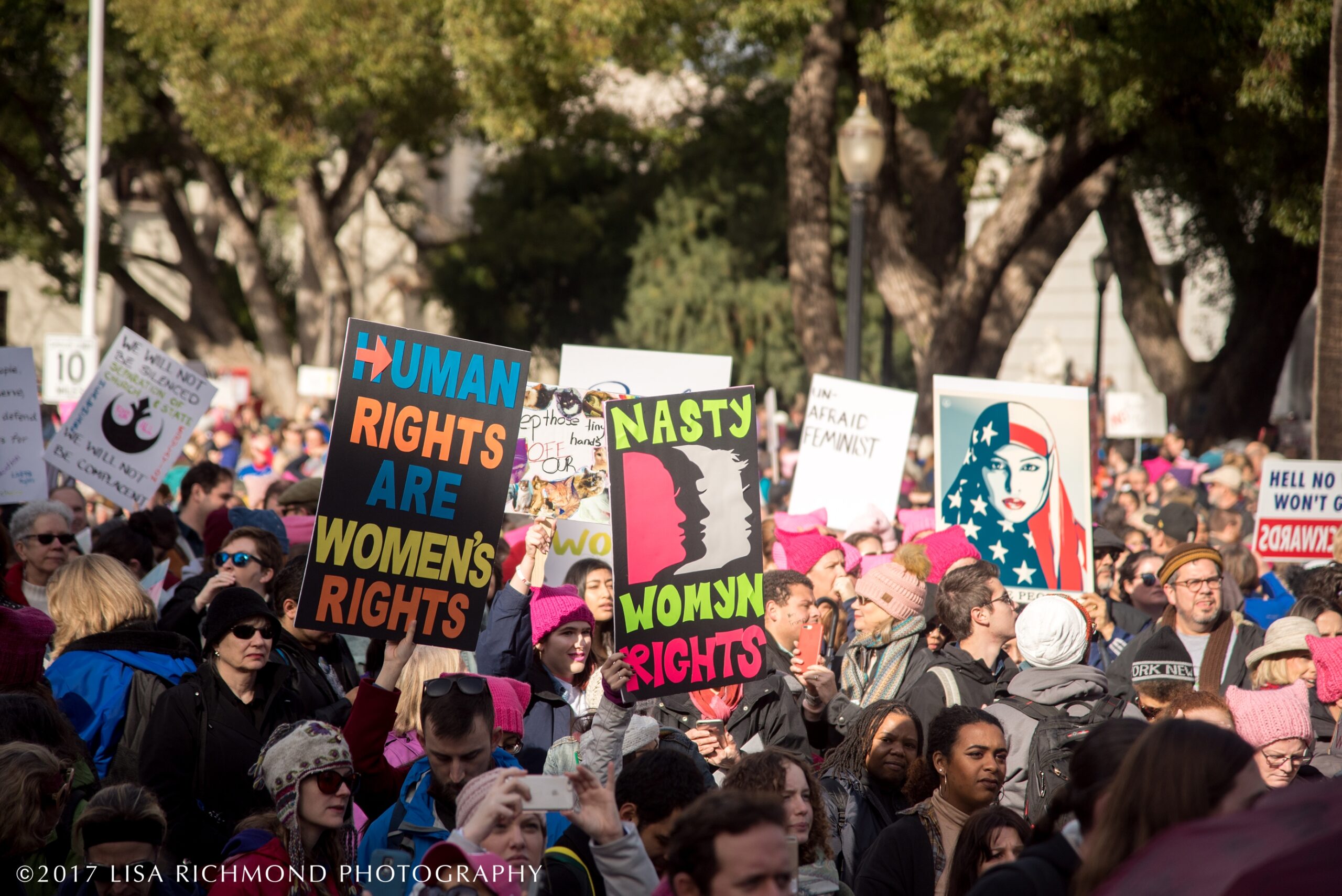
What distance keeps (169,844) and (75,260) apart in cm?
3050

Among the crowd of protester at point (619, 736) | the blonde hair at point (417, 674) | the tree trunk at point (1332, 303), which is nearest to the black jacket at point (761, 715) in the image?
the crowd of protester at point (619, 736)

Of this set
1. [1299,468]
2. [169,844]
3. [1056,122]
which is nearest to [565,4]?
[1056,122]

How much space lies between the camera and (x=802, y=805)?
159 inches

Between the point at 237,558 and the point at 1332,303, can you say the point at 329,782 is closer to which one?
the point at 237,558

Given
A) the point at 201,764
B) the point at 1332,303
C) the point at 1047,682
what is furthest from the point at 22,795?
the point at 1332,303

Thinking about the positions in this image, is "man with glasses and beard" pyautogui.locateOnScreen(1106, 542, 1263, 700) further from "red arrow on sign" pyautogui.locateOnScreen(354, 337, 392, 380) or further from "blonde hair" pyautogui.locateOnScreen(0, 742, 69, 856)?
"blonde hair" pyautogui.locateOnScreen(0, 742, 69, 856)

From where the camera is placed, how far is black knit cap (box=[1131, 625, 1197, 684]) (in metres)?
5.57

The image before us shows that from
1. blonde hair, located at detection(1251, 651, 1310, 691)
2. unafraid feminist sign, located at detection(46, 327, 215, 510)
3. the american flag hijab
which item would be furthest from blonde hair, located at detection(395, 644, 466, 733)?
unafraid feminist sign, located at detection(46, 327, 215, 510)

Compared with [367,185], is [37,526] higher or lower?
lower

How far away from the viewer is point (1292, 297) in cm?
2250

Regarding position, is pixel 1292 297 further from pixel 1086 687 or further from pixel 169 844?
pixel 169 844

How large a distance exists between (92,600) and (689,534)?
2.21m

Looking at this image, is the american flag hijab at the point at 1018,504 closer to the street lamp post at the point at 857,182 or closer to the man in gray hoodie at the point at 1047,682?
the man in gray hoodie at the point at 1047,682

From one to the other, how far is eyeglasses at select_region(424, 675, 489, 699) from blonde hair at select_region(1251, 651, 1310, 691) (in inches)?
134
